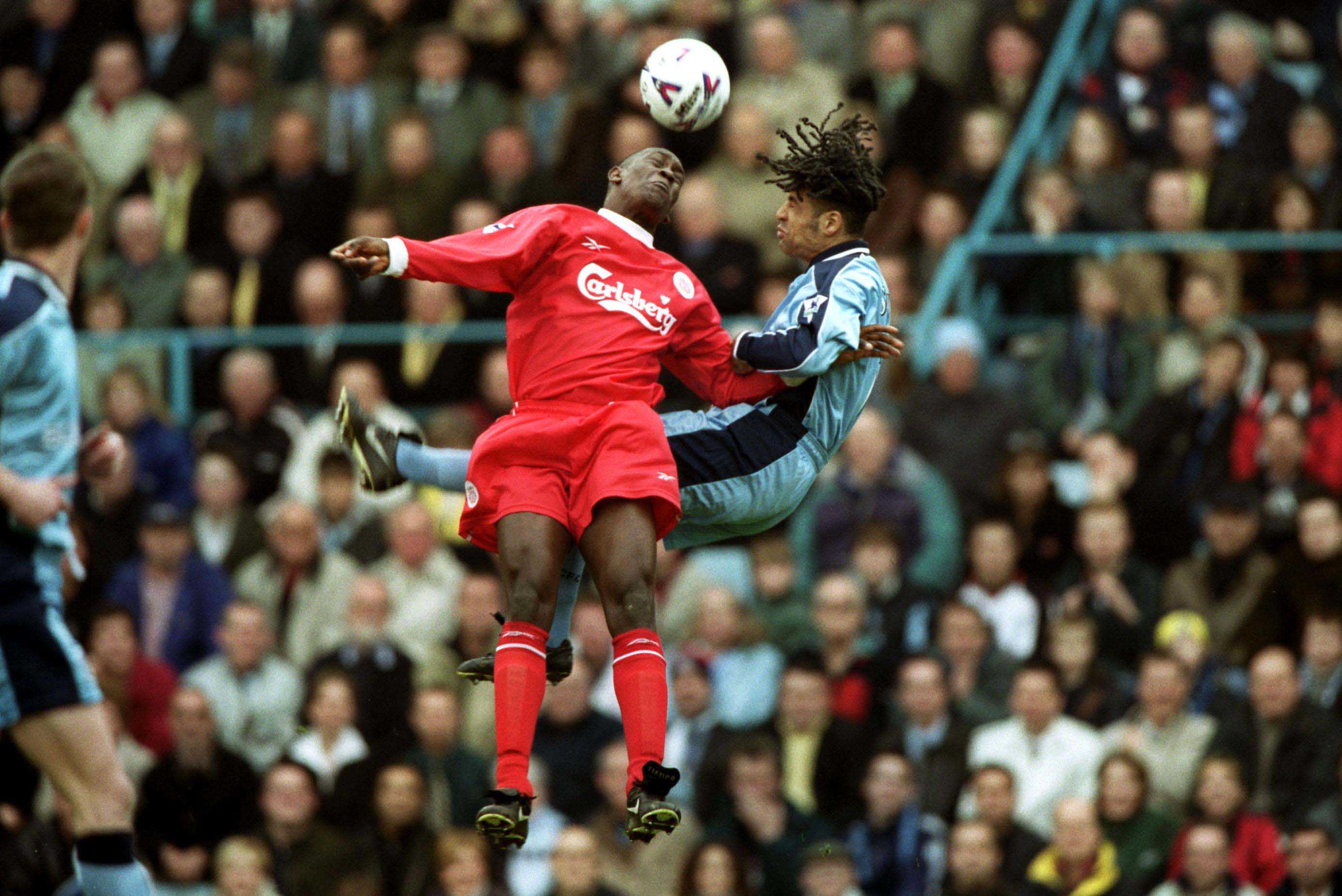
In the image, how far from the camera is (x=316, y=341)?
1217cm

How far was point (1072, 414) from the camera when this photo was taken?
1152 cm

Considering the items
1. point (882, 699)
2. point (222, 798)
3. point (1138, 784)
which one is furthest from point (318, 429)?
point (1138, 784)

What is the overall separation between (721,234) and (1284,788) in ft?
13.8

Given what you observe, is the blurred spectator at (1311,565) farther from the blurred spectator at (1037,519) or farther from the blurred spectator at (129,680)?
the blurred spectator at (129,680)

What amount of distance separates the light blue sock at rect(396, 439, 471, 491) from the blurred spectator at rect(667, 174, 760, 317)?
458 centimetres

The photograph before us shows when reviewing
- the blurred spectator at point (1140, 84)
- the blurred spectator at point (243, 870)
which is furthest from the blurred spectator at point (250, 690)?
the blurred spectator at point (1140, 84)

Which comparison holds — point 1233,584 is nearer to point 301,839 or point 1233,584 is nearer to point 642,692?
point 301,839

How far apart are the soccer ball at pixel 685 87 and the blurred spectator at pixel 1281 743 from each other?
4.62 metres

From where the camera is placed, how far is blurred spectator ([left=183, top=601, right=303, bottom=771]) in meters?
10.8

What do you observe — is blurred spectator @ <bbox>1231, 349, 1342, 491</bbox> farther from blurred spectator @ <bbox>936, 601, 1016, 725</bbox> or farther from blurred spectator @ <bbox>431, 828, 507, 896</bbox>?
blurred spectator @ <bbox>431, 828, 507, 896</bbox>

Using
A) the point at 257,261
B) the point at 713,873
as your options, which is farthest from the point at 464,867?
the point at 257,261

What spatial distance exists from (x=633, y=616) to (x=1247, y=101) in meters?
7.25

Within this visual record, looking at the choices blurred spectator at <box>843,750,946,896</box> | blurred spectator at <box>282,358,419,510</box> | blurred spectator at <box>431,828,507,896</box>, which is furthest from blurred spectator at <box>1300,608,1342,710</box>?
blurred spectator at <box>282,358,419,510</box>

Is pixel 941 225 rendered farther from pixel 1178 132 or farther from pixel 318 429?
pixel 318 429
